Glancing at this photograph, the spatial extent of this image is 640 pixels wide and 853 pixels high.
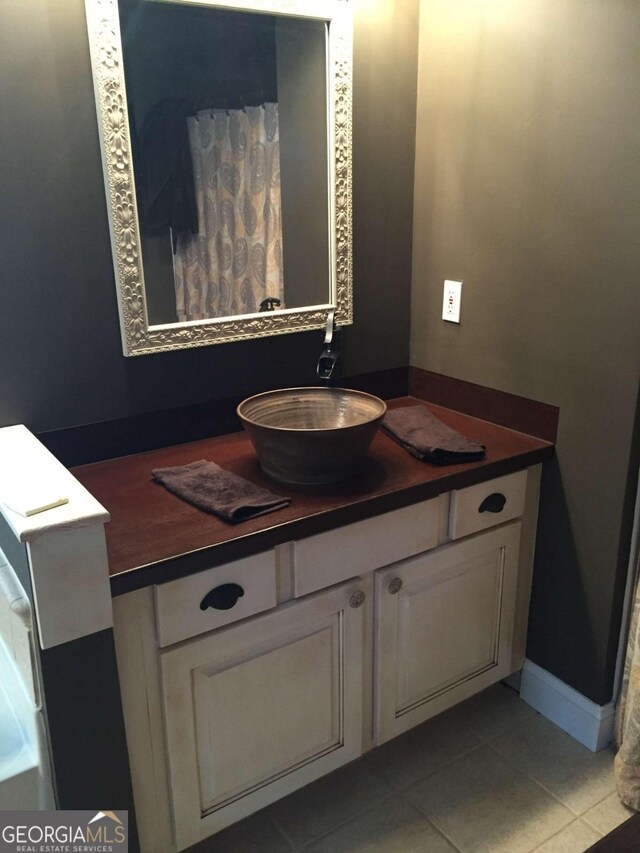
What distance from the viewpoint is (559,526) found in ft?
6.05

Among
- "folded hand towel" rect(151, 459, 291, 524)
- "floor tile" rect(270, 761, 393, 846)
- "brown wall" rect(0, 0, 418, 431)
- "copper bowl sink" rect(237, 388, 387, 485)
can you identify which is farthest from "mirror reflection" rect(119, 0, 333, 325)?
"floor tile" rect(270, 761, 393, 846)

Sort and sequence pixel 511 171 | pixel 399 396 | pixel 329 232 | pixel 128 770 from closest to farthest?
pixel 128 770
pixel 511 171
pixel 329 232
pixel 399 396

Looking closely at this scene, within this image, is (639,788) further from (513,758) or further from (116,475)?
(116,475)

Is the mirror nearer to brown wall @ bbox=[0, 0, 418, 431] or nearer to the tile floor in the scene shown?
brown wall @ bbox=[0, 0, 418, 431]

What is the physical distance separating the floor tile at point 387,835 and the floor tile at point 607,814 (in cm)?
34

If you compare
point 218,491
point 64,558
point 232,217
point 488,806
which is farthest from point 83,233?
point 488,806

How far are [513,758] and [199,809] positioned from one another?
850mm

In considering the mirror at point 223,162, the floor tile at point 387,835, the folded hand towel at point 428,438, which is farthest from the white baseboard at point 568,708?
the mirror at point 223,162

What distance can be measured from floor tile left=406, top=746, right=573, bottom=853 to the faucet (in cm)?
105

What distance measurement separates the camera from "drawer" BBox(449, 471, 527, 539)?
169 centimetres

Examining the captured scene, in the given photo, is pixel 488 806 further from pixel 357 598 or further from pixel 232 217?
pixel 232 217

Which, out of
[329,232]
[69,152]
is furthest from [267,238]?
[69,152]

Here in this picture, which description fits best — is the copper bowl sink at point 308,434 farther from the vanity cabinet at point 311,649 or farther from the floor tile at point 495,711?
the floor tile at point 495,711

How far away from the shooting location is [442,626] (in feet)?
5.80
